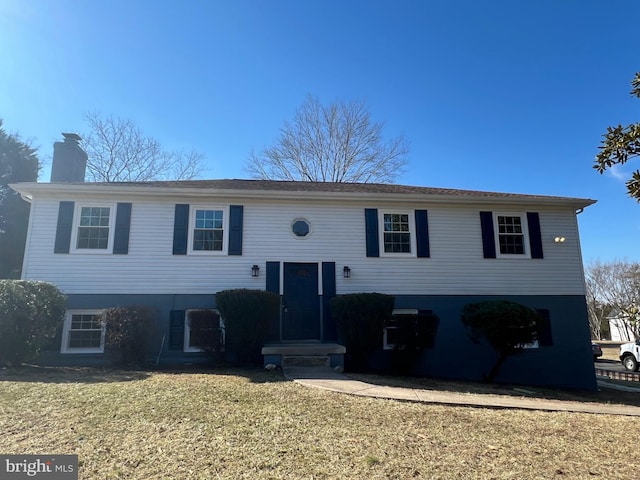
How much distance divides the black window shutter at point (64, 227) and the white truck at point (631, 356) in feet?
64.1

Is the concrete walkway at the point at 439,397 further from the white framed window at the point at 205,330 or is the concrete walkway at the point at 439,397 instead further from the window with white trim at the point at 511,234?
the window with white trim at the point at 511,234

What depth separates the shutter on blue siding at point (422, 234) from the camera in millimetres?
10484

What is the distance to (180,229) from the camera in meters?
9.89

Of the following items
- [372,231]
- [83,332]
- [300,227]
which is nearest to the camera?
[83,332]

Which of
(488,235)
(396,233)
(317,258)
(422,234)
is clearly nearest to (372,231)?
(396,233)

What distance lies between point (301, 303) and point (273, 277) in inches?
38.8

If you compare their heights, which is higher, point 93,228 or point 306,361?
point 93,228

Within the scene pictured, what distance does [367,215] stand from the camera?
1054cm

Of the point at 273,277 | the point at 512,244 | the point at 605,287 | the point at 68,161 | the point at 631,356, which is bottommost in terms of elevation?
the point at 631,356

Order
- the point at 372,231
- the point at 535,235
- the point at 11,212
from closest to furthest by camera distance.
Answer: the point at 372,231, the point at 535,235, the point at 11,212

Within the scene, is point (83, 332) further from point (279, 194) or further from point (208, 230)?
point (279, 194)

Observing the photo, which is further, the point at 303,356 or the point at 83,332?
the point at 83,332

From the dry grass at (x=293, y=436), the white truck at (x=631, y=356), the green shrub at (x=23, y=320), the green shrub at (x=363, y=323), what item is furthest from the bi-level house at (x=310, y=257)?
the white truck at (x=631, y=356)

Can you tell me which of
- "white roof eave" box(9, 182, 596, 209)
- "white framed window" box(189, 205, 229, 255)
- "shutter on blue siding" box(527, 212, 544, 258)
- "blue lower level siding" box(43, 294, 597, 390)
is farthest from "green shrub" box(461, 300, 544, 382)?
"white framed window" box(189, 205, 229, 255)
